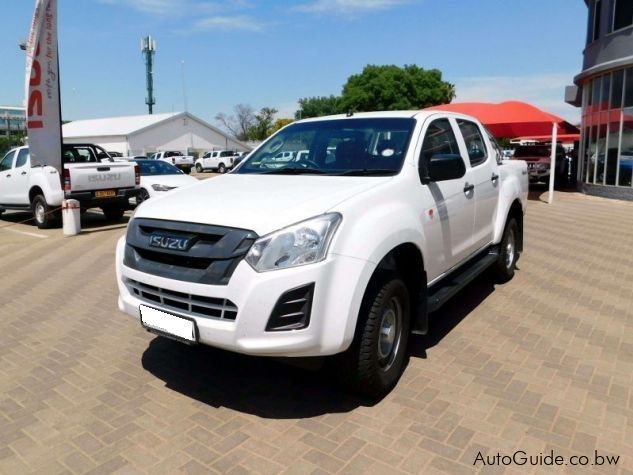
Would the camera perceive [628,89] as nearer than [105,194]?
No

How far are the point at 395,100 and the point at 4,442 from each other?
53378mm

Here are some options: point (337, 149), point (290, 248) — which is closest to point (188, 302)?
point (290, 248)

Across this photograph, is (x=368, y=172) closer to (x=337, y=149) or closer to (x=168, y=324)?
(x=337, y=149)

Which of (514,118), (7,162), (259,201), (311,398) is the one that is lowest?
(311,398)

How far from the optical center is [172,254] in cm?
303

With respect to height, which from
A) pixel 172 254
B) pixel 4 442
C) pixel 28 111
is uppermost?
pixel 28 111

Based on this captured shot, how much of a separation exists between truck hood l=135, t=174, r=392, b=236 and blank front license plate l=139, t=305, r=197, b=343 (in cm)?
58

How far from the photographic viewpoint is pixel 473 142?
513 centimetres

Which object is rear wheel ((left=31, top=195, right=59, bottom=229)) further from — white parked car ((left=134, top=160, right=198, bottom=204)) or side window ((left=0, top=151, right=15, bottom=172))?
white parked car ((left=134, top=160, right=198, bottom=204))

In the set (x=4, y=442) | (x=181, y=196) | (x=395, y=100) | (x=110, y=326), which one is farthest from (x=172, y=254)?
(x=395, y=100)

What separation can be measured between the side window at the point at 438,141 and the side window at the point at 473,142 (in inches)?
13.0

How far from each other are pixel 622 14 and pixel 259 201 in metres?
18.1

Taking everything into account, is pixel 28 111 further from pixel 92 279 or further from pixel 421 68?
pixel 421 68

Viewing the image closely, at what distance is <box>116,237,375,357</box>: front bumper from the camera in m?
2.70
